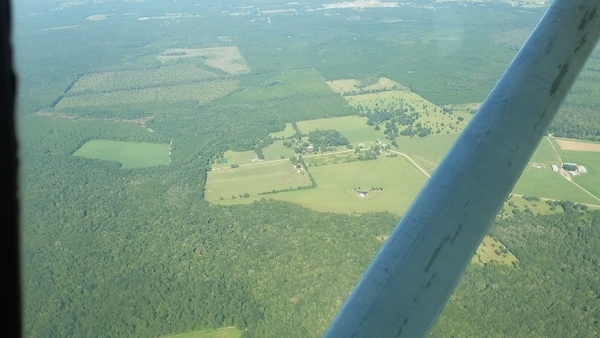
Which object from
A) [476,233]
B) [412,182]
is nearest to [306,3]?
[412,182]

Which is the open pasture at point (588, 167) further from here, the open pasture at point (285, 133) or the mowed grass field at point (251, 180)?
the open pasture at point (285, 133)

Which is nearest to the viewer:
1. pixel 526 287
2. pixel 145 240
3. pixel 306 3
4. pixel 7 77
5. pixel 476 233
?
pixel 7 77

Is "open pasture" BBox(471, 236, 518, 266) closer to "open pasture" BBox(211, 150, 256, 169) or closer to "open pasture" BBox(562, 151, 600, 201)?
"open pasture" BBox(562, 151, 600, 201)

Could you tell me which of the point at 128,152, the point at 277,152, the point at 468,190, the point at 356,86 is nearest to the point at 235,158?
the point at 277,152

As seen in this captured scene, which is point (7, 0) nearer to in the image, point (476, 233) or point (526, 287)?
point (476, 233)

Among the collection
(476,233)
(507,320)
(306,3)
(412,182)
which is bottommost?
(306,3)

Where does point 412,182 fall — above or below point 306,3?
above

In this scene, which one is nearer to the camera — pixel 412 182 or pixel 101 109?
pixel 412 182
